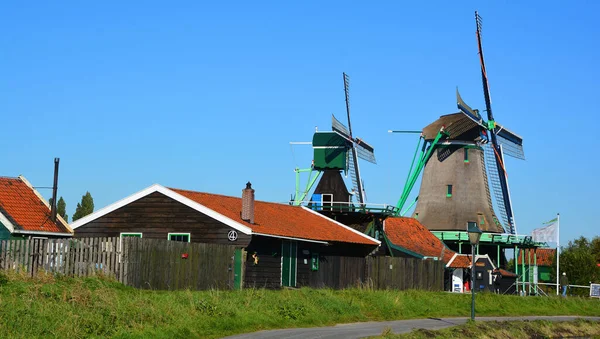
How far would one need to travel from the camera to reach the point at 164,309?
2262cm

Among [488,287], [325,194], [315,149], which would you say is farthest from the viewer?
[315,149]

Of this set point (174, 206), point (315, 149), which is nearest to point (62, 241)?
point (174, 206)

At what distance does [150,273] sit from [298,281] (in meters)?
11.1

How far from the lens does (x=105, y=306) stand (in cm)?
2150

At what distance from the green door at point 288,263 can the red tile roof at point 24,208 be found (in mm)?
9321

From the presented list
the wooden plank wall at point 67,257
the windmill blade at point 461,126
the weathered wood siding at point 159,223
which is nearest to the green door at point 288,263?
the weathered wood siding at point 159,223

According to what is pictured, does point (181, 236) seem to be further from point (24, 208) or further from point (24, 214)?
point (24, 208)

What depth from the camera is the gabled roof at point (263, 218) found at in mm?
36406

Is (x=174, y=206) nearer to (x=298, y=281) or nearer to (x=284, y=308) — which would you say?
(x=298, y=281)

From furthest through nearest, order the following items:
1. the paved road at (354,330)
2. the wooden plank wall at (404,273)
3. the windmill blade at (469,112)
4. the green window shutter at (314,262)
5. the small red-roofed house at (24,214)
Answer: the windmill blade at (469,112) → the wooden plank wall at (404,273) → the green window shutter at (314,262) → the small red-roofed house at (24,214) → the paved road at (354,330)

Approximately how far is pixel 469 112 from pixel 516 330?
42008 mm

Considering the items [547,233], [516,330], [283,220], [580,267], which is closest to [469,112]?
[547,233]

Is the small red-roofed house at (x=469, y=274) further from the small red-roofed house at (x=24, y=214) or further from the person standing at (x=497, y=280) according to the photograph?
the small red-roofed house at (x=24, y=214)

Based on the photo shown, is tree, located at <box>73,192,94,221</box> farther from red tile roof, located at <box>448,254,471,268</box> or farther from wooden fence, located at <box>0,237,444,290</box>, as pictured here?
wooden fence, located at <box>0,237,444,290</box>
